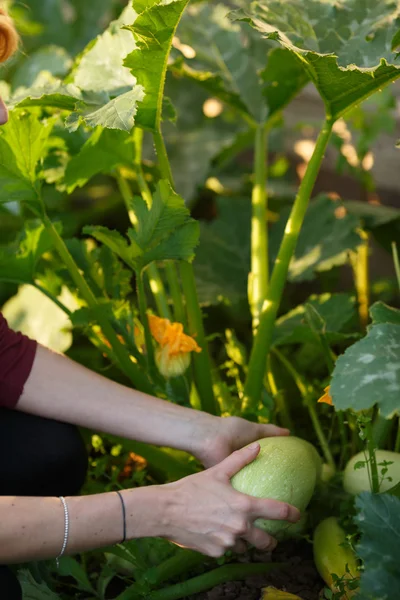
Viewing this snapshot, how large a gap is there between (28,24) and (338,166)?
4.01 feet

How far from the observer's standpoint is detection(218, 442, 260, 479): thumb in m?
0.97

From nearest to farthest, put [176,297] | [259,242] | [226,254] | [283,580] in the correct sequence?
[283,580]
[176,297]
[259,242]
[226,254]

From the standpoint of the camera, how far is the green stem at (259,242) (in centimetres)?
136

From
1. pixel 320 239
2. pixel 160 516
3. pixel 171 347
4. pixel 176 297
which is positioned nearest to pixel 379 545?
pixel 160 516

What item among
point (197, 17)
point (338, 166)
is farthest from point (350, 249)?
point (197, 17)

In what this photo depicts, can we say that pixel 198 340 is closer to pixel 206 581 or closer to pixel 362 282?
pixel 206 581

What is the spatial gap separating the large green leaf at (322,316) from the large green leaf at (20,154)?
47 centimetres

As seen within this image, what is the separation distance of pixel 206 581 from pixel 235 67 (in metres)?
0.99

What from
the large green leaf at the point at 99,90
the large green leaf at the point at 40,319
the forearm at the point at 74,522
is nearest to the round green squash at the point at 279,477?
the forearm at the point at 74,522

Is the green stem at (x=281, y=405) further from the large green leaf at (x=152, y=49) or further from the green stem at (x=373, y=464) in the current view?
the large green leaf at (x=152, y=49)

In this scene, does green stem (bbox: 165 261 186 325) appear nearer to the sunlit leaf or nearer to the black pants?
the black pants

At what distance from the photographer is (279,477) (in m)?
0.99

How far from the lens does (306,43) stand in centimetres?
118

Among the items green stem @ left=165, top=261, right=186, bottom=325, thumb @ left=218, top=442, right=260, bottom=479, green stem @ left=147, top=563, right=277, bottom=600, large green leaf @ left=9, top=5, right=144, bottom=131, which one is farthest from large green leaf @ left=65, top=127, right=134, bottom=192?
green stem @ left=147, top=563, right=277, bottom=600
